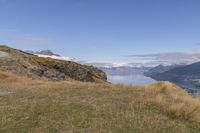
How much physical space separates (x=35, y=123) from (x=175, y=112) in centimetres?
653

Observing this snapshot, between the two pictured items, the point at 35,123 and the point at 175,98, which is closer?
the point at 35,123

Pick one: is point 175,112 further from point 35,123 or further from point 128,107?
point 35,123

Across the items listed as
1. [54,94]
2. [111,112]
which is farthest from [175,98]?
[54,94]

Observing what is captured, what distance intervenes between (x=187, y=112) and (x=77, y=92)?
8.61m

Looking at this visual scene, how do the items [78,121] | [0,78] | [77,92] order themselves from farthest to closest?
[0,78]
[77,92]
[78,121]

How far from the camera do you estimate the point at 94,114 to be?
1475 cm

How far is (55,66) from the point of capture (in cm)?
7250

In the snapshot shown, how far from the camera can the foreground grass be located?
12.8m

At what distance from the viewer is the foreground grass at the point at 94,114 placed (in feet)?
42.1

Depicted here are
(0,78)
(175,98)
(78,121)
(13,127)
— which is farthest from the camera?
(0,78)

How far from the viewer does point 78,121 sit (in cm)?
1364

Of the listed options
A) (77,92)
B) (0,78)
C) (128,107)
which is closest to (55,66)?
(0,78)

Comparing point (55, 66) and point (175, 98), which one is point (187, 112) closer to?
point (175, 98)

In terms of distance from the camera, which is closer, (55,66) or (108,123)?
(108,123)
